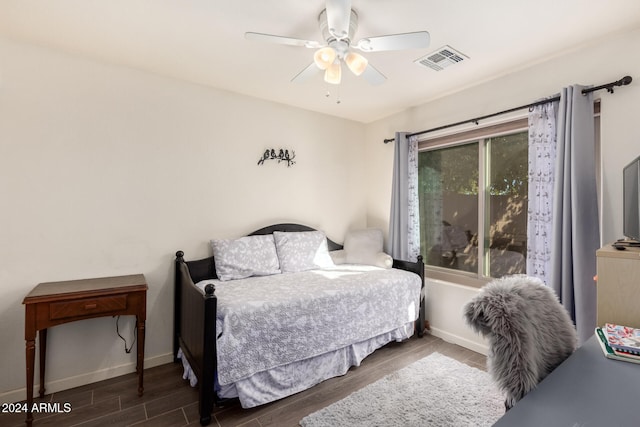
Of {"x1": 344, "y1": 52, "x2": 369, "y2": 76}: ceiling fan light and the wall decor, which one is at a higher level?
{"x1": 344, "y1": 52, "x2": 369, "y2": 76}: ceiling fan light

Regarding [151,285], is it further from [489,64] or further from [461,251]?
[489,64]

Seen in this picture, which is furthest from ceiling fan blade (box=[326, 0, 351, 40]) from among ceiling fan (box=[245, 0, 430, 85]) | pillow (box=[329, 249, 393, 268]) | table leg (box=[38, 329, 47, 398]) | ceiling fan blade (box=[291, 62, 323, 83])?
table leg (box=[38, 329, 47, 398])

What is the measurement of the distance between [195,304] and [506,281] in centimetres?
177

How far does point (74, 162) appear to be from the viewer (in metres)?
2.22

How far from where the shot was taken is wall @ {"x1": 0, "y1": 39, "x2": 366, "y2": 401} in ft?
6.72

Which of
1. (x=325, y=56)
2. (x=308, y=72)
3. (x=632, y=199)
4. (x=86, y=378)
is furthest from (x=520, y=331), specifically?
(x=86, y=378)

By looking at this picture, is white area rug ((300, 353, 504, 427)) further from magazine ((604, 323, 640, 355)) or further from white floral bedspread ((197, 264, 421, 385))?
magazine ((604, 323, 640, 355))

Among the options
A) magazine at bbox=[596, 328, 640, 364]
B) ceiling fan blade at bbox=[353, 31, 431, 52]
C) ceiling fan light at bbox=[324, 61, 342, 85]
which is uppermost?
ceiling fan blade at bbox=[353, 31, 431, 52]

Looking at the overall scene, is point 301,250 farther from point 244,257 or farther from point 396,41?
point 396,41

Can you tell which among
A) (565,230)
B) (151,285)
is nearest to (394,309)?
(565,230)

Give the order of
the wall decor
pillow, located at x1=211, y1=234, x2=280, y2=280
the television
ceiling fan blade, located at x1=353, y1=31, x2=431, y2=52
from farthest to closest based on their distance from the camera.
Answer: the wall decor, pillow, located at x1=211, y1=234, x2=280, y2=280, ceiling fan blade, located at x1=353, y1=31, x2=431, y2=52, the television

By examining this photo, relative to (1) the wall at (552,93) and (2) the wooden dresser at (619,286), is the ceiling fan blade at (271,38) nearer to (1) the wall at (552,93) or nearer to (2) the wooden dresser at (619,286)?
(1) the wall at (552,93)

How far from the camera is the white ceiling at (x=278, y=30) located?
171cm

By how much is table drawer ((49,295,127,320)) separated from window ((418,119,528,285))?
115 inches
